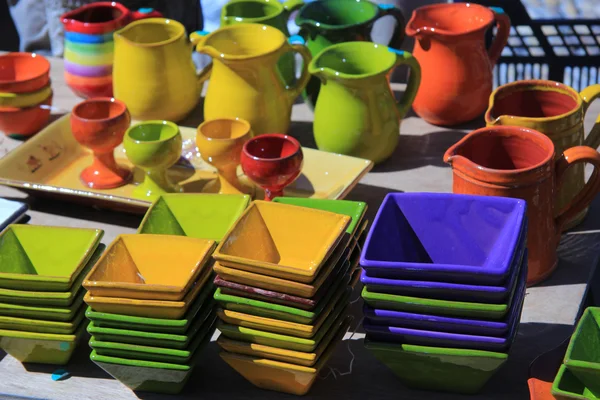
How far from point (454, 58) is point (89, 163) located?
0.57 m

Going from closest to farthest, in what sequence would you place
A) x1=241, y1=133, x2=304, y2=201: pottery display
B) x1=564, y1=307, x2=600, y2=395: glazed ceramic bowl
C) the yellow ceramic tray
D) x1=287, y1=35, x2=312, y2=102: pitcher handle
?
x1=564, y1=307, x2=600, y2=395: glazed ceramic bowl
x1=241, y1=133, x2=304, y2=201: pottery display
the yellow ceramic tray
x1=287, y1=35, x2=312, y2=102: pitcher handle

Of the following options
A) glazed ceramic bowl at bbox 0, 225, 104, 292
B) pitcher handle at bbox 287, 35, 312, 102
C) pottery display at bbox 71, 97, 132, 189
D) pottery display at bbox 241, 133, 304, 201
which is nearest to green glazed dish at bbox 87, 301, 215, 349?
glazed ceramic bowl at bbox 0, 225, 104, 292

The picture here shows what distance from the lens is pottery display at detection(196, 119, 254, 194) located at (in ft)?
3.64

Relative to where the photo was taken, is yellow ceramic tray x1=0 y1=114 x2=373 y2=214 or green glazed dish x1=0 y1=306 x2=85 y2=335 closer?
green glazed dish x1=0 y1=306 x2=85 y2=335

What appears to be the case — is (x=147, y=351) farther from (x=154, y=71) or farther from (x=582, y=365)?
(x=154, y=71)

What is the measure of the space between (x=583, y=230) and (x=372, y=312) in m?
0.43

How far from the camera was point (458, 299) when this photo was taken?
2.48 feet

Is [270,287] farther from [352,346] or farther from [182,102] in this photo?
[182,102]

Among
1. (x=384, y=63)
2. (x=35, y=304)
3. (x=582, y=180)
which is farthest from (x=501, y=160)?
(x=35, y=304)

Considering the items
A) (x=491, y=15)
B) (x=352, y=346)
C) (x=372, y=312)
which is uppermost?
(x=491, y=15)

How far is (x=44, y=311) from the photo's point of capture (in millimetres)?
853

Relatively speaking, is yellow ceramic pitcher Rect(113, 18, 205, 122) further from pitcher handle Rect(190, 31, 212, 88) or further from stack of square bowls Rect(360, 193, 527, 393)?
stack of square bowls Rect(360, 193, 527, 393)

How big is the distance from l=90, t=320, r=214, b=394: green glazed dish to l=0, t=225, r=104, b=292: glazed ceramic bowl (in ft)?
0.42

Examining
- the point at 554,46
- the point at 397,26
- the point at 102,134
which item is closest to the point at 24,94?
the point at 102,134
